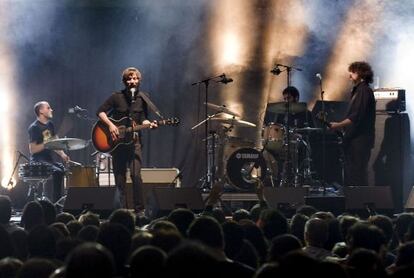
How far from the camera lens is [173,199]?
10.5m

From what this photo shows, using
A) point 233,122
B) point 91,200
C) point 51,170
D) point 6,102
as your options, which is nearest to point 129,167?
point 91,200

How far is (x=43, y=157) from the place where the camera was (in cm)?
1516

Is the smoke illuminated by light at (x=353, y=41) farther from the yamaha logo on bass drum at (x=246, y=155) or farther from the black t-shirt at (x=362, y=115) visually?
the black t-shirt at (x=362, y=115)

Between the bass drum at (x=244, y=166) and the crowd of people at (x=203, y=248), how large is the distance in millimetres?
5211

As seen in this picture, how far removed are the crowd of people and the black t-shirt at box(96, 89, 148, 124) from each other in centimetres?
289

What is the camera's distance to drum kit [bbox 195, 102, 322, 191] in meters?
14.6

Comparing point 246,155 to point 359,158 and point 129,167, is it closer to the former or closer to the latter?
point 359,158

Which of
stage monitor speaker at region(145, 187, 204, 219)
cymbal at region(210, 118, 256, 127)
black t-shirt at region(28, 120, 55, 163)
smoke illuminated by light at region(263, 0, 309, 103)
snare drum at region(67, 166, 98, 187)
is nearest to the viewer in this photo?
stage monitor speaker at region(145, 187, 204, 219)

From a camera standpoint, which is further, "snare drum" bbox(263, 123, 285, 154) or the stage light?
the stage light

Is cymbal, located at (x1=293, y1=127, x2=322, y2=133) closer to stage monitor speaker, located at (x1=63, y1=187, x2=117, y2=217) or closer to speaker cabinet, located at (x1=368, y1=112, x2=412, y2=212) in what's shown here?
speaker cabinet, located at (x1=368, y1=112, x2=412, y2=212)

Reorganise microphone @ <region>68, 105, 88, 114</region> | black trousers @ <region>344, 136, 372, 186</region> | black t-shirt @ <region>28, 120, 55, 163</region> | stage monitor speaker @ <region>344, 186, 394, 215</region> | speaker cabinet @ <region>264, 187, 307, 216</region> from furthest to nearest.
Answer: microphone @ <region>68, 105, 88, 114</region>
black t-shirt @ <region>28, 120, 55, 163</region>
black trousers @ <region>344, 136, 372, 186</region>
speaker cabinet @ <region>264, 187, 307, 216</region>
stage monitor speaker @ <region>344, 186, 394, 215</region>

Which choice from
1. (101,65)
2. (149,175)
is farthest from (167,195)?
(101,65)

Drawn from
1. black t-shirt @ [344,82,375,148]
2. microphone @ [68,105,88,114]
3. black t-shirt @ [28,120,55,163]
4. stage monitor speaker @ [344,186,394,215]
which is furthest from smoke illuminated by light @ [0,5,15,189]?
stage monitor speaker @ [344,186,394,215]

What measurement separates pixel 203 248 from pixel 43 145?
38.0 ft
